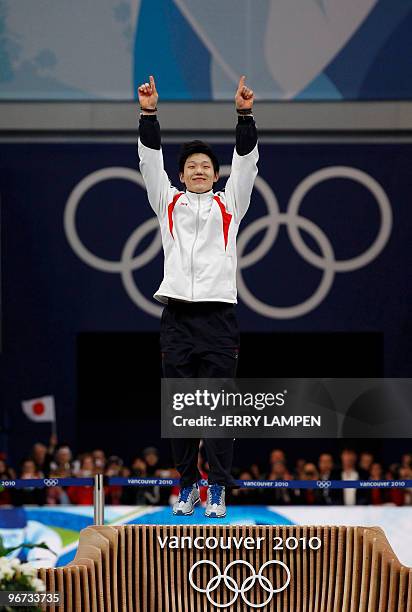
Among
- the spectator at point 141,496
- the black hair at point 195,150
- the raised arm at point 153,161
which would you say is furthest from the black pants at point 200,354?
the spectator at point 141,496

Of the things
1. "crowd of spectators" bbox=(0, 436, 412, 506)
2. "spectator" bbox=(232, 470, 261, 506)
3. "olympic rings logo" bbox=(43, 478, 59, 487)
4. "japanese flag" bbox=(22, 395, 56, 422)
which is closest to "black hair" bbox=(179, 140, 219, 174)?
"olympic rings logo" bbox=(43, 478, 59, 487)

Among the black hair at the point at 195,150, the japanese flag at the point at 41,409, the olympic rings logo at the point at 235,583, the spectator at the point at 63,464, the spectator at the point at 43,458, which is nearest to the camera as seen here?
the olympic rings logo at the point at 235,583

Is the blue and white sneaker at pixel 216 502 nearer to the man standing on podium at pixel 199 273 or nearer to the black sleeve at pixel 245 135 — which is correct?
the man standing on podium at pixel 199 273

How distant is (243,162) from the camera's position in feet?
22.5

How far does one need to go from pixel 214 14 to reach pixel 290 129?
2372mm

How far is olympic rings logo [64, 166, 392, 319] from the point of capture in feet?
63.4

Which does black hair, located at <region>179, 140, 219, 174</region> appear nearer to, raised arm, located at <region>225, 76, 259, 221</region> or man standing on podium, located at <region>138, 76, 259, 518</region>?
man standing on podium, located at <region>138, 76, 259, 518</region>

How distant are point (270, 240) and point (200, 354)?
12805 millimetres

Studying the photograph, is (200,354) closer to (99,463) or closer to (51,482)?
(51,482)

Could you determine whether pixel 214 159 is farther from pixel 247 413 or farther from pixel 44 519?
pixel 44 519

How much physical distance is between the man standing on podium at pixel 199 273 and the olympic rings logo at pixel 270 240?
12.4 m

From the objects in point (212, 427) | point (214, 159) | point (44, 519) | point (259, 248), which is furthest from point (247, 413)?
point (259, 248)

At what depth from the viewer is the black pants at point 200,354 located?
664 centimetres

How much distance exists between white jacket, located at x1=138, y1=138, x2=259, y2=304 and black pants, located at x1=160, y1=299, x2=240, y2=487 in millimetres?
105
